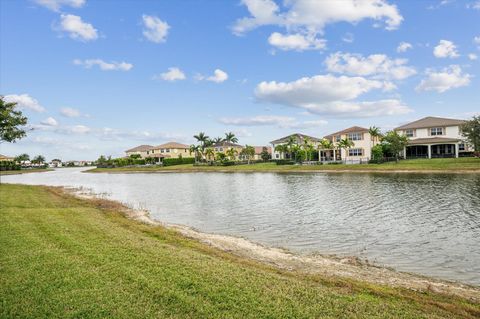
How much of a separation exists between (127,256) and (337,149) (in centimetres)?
8087

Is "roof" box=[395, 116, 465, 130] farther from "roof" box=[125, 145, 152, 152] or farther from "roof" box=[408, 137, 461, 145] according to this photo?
Answer: "roof" box=[125, 145, 152, 152]

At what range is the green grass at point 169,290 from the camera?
7203 millimetres

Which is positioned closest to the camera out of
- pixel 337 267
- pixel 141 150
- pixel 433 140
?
pixel 337 267

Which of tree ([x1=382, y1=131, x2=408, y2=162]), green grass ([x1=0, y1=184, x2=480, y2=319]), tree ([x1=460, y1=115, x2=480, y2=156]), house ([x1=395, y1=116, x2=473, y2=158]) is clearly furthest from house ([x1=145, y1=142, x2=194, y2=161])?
green grass ([x1=0, y1=184, x2=480, y2=319])

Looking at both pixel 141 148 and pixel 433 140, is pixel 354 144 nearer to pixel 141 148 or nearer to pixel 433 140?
pixel 433 140

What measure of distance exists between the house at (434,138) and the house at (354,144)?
706 centimetres

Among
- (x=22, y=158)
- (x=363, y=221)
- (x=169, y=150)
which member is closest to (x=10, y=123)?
(x=363, y=221)

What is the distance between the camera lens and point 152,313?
7.07 m

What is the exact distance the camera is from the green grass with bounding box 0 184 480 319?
7.20 metres

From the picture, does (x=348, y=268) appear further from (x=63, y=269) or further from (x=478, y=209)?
(x=478, y=209)

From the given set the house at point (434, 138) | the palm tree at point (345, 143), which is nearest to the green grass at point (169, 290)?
the house at point (434, 138)

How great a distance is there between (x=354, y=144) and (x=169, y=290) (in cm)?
7941

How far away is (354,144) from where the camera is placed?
81.9 m

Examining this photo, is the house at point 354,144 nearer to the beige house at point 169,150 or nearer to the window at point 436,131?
the window at point 436,131
